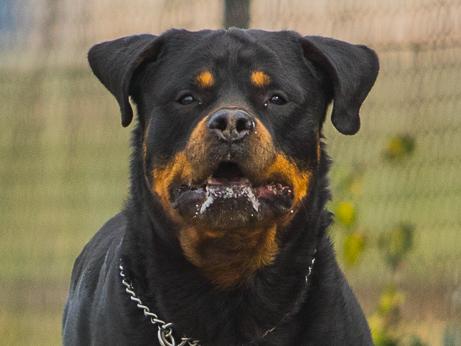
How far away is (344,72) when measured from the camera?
17.7 feet

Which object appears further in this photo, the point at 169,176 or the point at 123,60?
the point at 123,60

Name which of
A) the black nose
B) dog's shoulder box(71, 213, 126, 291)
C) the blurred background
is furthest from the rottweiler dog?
the blurred background

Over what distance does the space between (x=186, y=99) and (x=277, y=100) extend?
342 mm

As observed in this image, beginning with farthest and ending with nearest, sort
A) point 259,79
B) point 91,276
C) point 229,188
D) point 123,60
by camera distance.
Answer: point 91,276 < point 123,60 < point 259,79 < point 229,188

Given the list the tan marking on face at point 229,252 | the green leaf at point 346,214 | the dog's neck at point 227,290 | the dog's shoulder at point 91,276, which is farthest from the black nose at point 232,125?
the green leaf at point 346,214

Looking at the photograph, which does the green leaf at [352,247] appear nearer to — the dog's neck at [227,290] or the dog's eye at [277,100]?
the dog's neck at [227,290]

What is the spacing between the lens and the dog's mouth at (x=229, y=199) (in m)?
4.98

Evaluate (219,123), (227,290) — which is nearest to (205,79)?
(219,123)

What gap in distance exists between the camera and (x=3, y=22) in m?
10.8

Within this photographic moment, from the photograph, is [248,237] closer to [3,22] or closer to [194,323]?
[194,323]

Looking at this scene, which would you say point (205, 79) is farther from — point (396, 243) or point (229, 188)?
point (396, 243)

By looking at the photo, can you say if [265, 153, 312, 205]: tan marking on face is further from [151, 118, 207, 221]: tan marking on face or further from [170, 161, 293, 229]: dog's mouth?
[151, 118, 207, 221]: tan marking on face

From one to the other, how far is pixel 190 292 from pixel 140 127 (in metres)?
0.70

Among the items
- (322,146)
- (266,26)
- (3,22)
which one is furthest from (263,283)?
(3,22)
